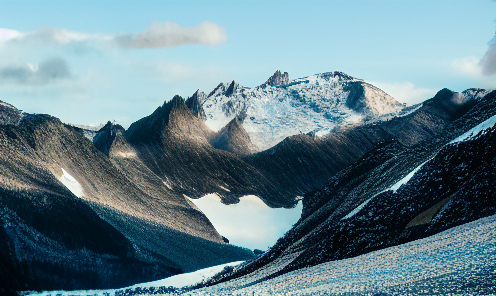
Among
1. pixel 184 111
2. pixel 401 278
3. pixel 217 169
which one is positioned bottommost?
pixel 401 278

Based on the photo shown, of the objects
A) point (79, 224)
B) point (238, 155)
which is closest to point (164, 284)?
point (79, 224)

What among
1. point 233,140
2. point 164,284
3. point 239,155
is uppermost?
A: point 233,140

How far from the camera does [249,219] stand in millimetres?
130500

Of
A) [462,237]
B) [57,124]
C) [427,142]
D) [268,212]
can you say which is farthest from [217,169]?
[462,237]

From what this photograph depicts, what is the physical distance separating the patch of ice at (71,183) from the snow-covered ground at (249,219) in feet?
123

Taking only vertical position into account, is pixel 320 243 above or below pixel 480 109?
below

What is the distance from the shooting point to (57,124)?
9662 cm

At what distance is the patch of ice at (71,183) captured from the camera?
8388 cm

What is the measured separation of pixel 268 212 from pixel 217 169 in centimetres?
1612

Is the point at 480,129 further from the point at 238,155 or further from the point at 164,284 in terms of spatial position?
the point at 238,155

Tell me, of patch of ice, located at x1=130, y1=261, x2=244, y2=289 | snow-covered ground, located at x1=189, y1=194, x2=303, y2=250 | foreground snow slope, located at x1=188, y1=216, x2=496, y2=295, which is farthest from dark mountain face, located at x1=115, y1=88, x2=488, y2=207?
foreground snow slope, located at x1=188, y1=216, x2=496, y2=295

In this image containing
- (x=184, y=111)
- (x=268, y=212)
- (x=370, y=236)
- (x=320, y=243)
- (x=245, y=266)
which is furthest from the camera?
(x=184, y=111)

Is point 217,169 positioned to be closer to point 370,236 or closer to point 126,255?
point 126,255

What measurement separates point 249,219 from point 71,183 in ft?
169
